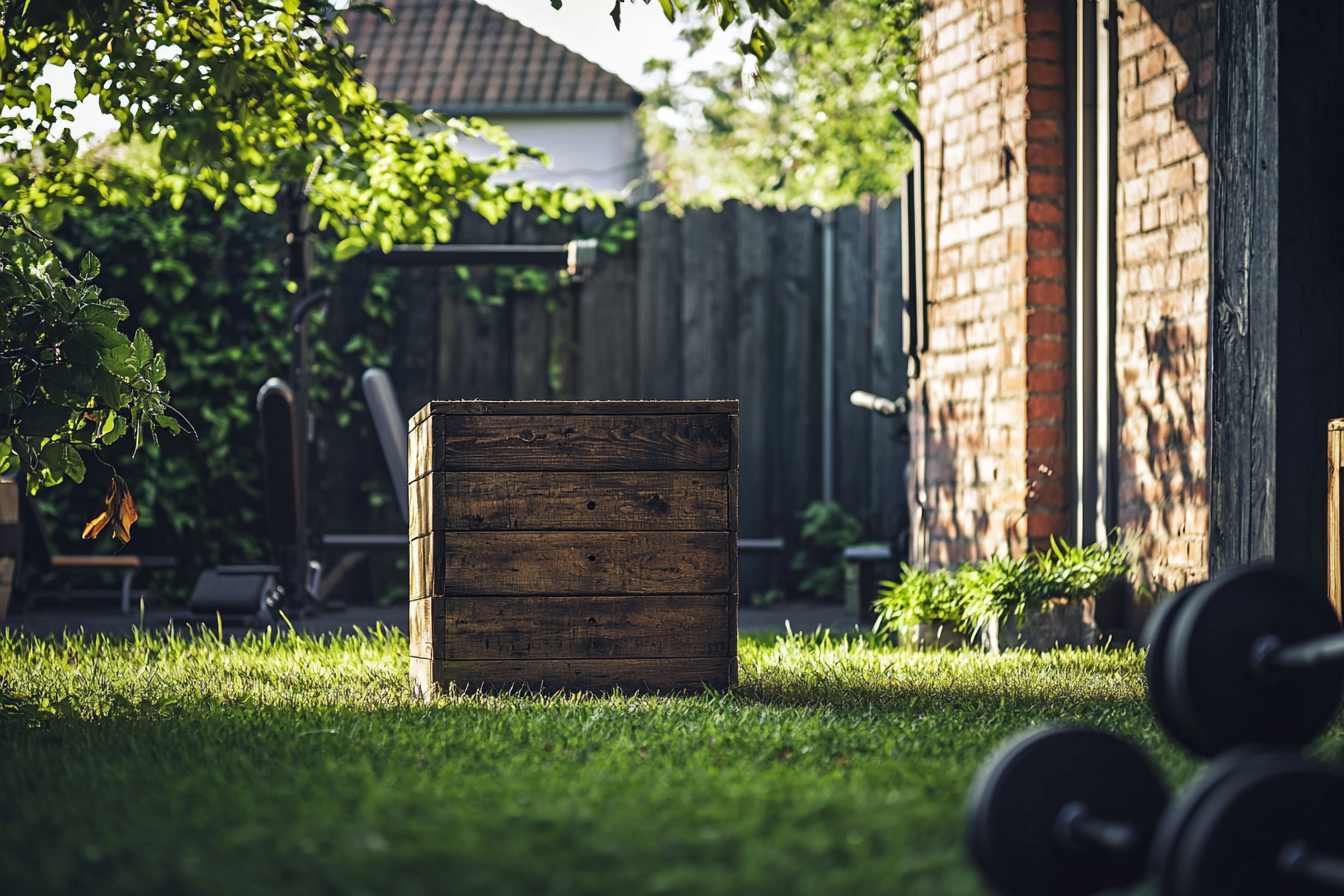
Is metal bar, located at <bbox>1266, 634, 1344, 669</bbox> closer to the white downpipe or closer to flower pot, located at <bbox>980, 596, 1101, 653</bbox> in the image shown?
flower pot, located at <bbox>980, 596, 1101, 653</bbox>

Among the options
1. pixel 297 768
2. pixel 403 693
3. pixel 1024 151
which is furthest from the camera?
pixel 1024 151

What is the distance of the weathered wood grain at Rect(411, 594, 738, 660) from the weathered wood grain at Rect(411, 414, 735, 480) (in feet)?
1.14

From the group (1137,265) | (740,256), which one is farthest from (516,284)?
(1137,265)

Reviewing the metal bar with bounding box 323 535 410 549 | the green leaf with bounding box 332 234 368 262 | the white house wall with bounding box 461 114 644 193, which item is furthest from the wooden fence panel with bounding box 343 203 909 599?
the white house wall with bounding box 461 114 644 193

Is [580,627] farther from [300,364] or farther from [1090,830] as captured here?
[300,364]

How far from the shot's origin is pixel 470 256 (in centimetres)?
685

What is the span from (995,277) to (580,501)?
215 cm

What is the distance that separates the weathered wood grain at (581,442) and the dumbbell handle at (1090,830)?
1.86m

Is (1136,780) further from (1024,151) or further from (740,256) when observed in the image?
(740,256)

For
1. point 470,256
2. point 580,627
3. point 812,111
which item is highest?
point 812,111

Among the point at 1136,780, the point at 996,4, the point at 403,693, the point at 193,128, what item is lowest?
the point at 403,693

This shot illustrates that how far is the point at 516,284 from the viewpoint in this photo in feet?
24.5

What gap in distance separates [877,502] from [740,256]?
5.35ft

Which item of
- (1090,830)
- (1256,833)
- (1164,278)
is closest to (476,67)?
(1164,278)
